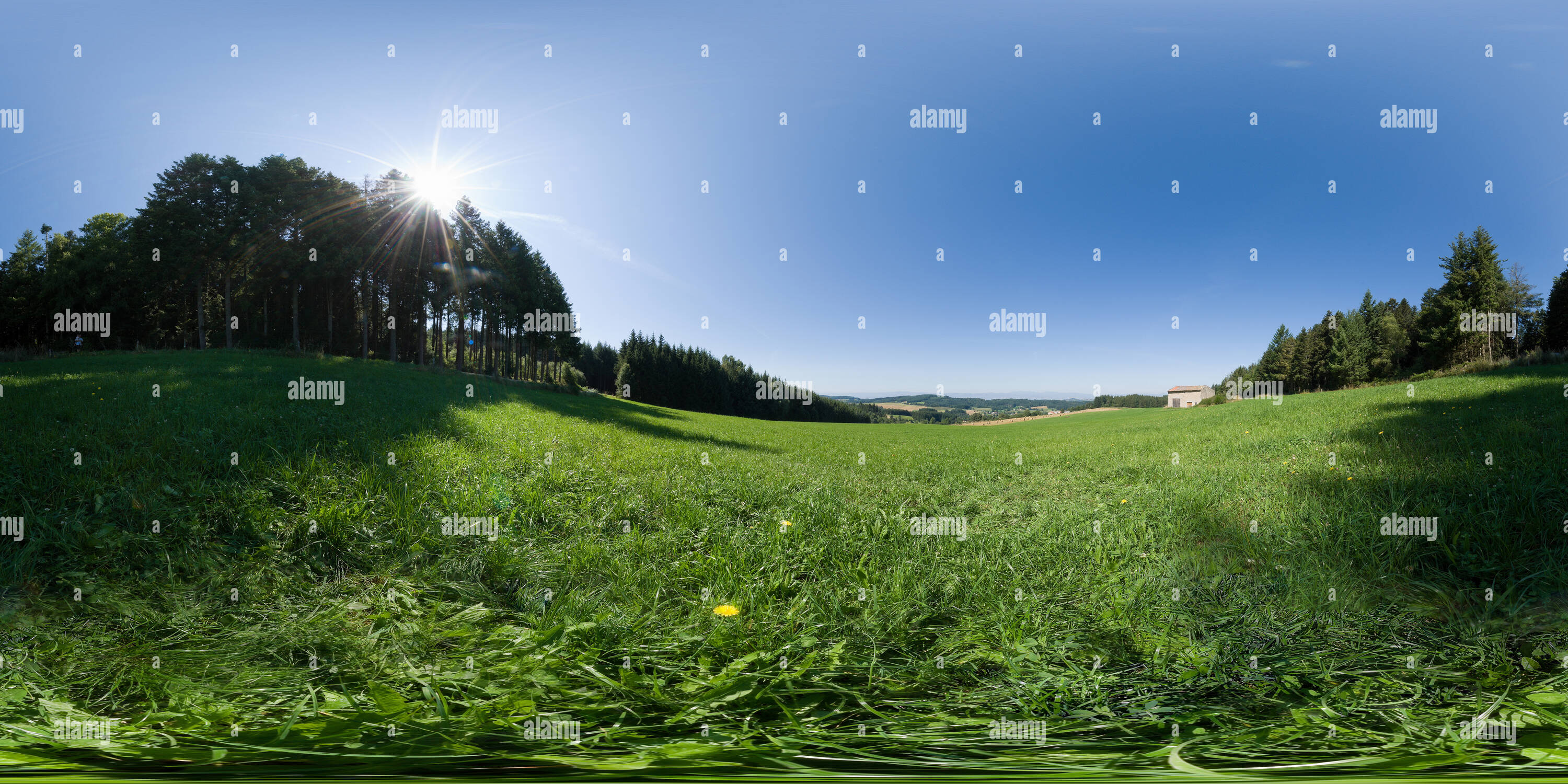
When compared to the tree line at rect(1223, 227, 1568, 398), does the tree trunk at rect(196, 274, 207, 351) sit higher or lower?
higher

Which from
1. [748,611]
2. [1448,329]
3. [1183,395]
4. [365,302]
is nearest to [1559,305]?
[1183,395]

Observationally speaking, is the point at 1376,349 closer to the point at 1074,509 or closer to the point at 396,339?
the point at 1074,509

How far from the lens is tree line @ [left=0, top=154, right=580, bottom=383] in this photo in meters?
17.8

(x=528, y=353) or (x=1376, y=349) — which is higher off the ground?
(x=528, y=353)

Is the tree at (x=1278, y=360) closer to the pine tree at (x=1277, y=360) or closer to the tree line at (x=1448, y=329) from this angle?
the pine tree at (x=1277, y=360)

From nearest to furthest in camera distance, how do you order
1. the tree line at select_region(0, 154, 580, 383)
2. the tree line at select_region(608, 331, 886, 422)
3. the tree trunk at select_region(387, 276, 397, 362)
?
the tree line at select_region(0, 154, 580, 383) → the tree trunk at select_region(387, 276, 397, 362) → the tree line at select_region(608, 331, 886, 422)

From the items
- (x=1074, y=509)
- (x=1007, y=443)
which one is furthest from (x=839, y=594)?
(x=1007, y=443)

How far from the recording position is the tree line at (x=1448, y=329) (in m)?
8.15

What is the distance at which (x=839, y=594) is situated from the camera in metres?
2.47

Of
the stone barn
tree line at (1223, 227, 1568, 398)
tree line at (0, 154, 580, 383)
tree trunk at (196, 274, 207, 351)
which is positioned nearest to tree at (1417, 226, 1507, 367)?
tree line at (1223, 227, 1568, 398)

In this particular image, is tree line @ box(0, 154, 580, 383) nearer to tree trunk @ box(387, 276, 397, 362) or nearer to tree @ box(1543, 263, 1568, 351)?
tree trunk @ box(387, 276, 397, 362)

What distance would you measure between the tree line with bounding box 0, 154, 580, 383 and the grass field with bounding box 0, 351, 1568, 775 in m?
18.1

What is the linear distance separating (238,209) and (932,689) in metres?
31.9

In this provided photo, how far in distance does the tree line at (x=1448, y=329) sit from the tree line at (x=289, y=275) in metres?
30.6
